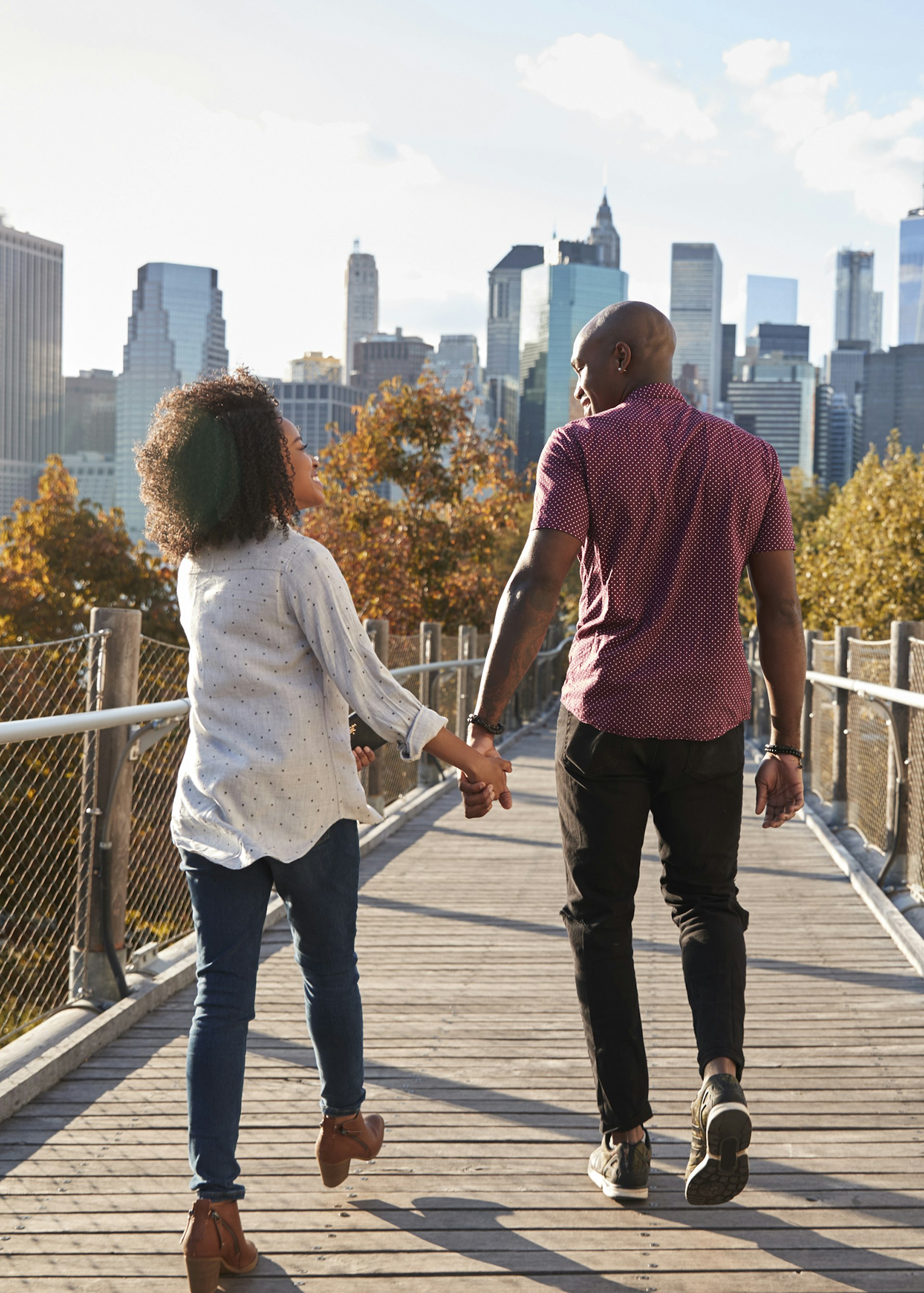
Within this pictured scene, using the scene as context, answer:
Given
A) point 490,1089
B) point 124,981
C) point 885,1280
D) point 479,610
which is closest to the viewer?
point 885,1280

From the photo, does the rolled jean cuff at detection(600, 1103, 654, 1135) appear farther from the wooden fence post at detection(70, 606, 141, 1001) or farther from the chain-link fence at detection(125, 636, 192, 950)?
the chain-link fence at detection(125, 636, 192, 950)

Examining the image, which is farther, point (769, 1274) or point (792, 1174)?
point (792, 1174)

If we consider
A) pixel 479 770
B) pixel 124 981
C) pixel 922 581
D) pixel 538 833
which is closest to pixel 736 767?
pixel 479 770

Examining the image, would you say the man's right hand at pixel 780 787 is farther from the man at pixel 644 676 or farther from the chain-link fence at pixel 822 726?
the chain-link fence at pixel 822 726

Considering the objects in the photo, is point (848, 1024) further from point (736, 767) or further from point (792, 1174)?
point (736, 767)

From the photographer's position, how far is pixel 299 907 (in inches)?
99.1

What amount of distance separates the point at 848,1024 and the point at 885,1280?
167 centimetres

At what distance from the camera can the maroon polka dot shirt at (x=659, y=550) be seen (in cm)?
260

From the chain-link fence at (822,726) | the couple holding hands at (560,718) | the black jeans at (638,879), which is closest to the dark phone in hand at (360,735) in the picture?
the couple holding hands at (560,718)

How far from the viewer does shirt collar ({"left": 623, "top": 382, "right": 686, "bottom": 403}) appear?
8.93 feet

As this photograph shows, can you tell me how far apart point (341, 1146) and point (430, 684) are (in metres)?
7.22

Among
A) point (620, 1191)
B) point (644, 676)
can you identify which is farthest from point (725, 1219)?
point (644, 676)

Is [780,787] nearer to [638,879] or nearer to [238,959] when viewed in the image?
[638,879]

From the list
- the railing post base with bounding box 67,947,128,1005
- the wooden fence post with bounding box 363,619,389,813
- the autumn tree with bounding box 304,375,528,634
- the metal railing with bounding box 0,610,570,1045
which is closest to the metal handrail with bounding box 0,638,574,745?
the metal railing with bounding box 0,610,570,1045
